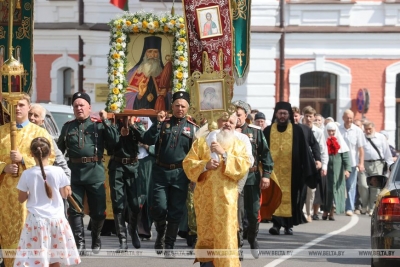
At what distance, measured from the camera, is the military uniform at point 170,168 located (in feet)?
45.1

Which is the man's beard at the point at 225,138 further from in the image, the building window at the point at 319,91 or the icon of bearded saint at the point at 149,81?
the building window at the point at 319,91

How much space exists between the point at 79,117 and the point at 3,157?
2.37 meters

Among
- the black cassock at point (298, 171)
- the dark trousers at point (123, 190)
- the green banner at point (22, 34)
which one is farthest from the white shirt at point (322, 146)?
the green banner at point (22, 34)

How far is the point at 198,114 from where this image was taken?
12.1 metres

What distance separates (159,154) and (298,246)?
2.70 metres

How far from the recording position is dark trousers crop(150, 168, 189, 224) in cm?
1375

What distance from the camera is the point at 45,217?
996 centimetres

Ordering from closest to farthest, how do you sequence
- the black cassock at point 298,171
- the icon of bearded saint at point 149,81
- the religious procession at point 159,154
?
1. the religious procession at point 159,154
2. the icon of bearded saint at point 149,81
3. the black cassock at point 298,171

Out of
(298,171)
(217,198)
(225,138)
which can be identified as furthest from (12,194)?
(298,171)

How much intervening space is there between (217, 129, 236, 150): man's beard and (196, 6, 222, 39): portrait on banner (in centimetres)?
319

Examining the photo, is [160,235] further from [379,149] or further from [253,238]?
[379,149]

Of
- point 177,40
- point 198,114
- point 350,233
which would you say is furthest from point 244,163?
point 350,233

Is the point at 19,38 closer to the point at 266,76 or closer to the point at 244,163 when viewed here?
the point at 244,163

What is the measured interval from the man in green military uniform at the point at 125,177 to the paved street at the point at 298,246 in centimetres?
30
